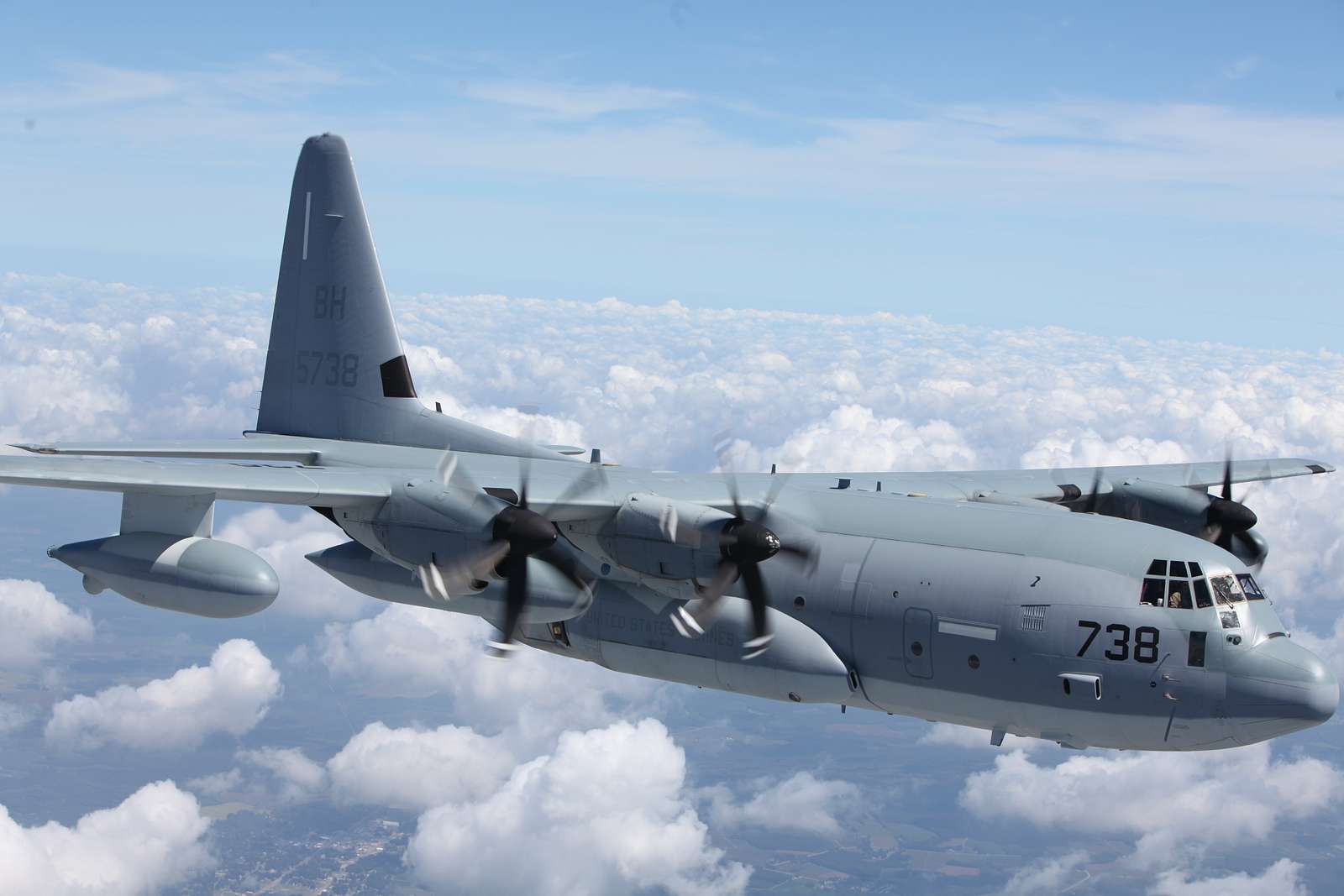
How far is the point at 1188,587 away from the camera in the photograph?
1861 cm

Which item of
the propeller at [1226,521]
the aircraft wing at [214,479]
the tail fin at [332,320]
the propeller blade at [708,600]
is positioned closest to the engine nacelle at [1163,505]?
the propeller at [1226,521]

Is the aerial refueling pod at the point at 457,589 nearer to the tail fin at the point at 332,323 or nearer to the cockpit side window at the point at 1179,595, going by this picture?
the tail fin at the point at 332,323

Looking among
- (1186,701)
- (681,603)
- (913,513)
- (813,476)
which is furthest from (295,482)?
(1186,701)

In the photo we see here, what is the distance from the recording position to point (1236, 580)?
61.7 ft

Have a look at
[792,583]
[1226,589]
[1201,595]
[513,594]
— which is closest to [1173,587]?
[1201,595]

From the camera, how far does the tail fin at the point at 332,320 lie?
32344mm

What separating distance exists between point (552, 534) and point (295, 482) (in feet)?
16.3

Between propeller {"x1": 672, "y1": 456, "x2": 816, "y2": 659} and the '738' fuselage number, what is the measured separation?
5149 millimetres

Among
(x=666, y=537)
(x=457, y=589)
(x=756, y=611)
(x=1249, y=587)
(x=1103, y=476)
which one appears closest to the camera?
(x=1249, y=587)

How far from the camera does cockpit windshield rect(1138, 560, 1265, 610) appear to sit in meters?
18.5

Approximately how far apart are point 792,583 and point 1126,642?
6.43 meters

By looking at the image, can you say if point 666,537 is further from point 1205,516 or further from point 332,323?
point 332,323

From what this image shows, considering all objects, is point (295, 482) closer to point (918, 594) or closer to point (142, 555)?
point (142, 555)

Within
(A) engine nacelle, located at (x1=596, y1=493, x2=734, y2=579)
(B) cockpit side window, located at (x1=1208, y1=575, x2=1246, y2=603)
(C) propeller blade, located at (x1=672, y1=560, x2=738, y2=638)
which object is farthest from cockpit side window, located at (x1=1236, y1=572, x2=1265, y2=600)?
(A) engine nacelle, located at (x1=596, y1=493, x2=734, y2=579)
